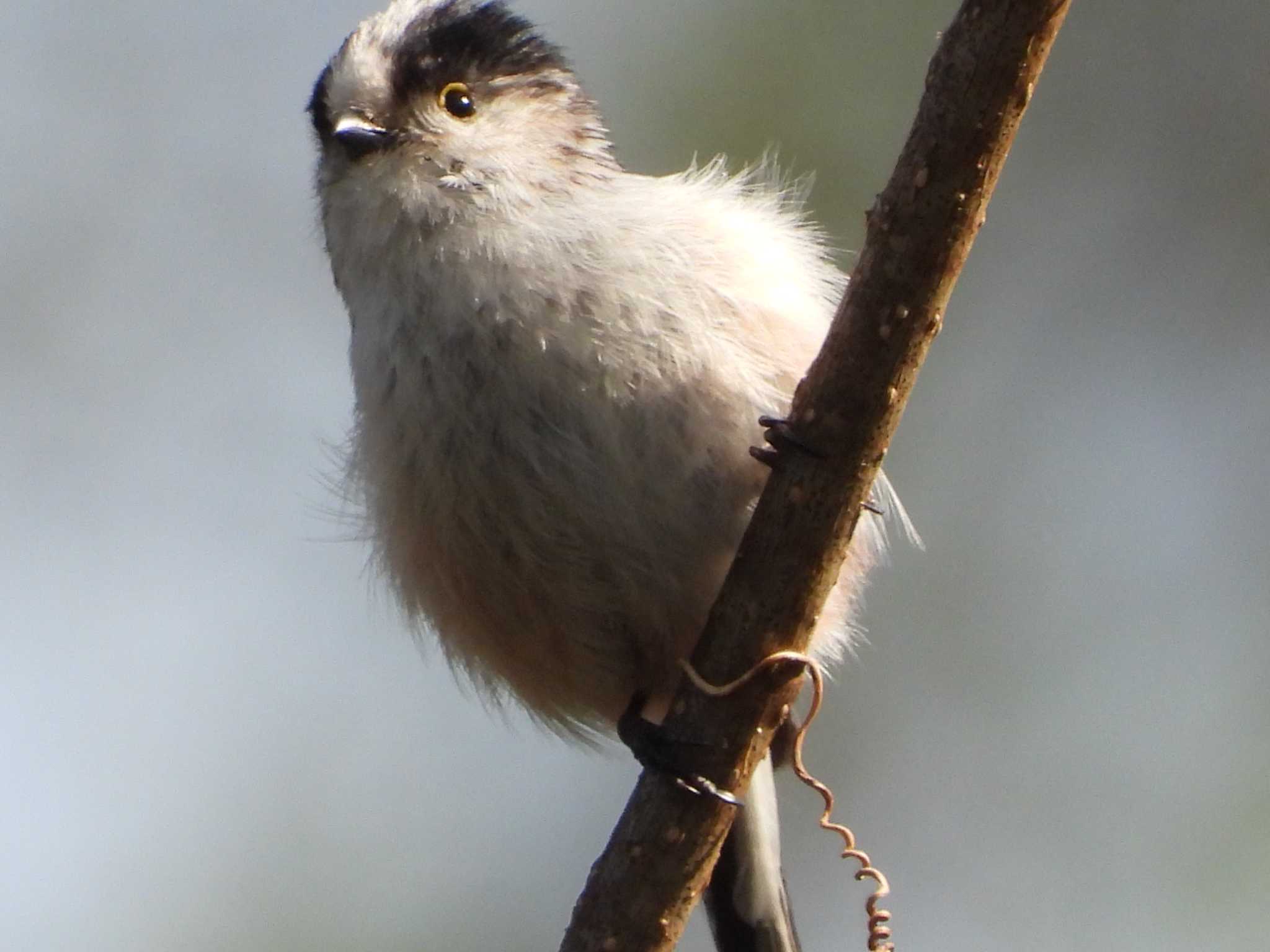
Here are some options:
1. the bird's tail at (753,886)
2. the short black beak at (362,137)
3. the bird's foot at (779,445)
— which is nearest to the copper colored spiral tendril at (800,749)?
the bird's foot at (779,445)

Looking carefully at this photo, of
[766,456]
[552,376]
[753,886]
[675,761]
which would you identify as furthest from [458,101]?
[753,886]

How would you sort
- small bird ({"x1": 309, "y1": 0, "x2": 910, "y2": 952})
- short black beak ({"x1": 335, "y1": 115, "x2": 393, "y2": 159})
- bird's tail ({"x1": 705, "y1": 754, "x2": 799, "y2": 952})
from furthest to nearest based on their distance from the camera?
bird's tail ({"x1": 705, "y1": 754, "x2": 799, "y2": 952}) < short black beak ({"x1": 335, "y1": 115, "x2": 393, "y2": 159}) < small bird ({"x1": 309, "y1": 0, "x2": 910, "y2": 952})

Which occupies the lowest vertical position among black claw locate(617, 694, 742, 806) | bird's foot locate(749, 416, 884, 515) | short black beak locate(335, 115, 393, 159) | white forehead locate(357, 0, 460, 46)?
black claw locate(617, 694, 742, 806)

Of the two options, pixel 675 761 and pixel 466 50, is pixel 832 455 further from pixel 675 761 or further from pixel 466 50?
pixel 466 50

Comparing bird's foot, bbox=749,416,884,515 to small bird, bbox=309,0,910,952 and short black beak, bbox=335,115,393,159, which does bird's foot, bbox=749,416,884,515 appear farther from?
short black beak, bbox=335,115,393,159

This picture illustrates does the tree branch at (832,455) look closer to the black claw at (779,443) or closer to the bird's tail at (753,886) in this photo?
the black claw at (779,443)

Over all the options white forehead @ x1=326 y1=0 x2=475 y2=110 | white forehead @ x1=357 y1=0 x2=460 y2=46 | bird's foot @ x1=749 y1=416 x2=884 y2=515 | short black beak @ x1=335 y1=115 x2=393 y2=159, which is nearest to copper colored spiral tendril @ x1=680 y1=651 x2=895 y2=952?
bird's foot @ x1=749 y1=416 x2=884 y2=515

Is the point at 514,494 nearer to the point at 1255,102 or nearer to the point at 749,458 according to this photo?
the point at 749,458
